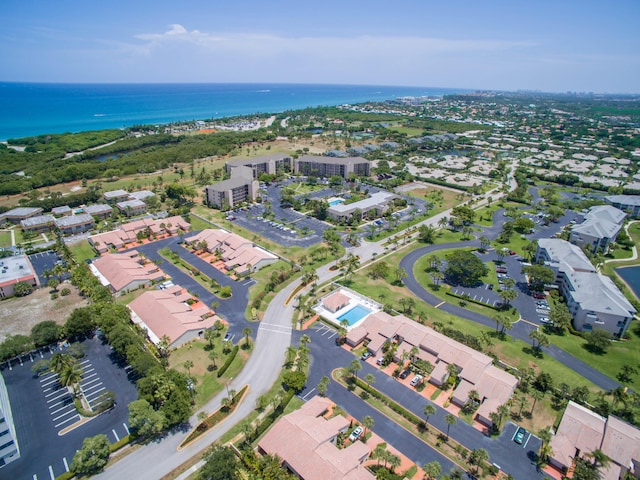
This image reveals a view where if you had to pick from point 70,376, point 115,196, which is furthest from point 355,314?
point 115,196

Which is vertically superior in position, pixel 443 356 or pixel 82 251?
pixel 443 356

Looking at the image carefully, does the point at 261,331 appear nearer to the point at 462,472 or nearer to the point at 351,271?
the point at 351,271

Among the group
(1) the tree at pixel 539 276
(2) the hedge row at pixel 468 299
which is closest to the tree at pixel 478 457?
(2) the hedge row at pixel 468 299

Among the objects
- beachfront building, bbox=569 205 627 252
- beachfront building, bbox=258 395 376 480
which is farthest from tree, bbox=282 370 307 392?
beachfront building, bbox=569 205 627 252

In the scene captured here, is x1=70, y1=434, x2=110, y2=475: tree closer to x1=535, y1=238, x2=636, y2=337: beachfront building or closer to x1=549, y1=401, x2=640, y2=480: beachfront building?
x1=549, y1=401, x2=640, y2=480: beachfront building

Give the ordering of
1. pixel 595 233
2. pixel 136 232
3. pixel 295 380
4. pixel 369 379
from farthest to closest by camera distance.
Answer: pixel 136 232, pixel 595 233, pixel 369 379, pixel 295 380

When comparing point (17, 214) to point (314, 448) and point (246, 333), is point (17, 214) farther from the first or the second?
point (314, 448)

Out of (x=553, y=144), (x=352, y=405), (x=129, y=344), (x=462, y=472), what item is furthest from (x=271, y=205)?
(x=553, y=144)

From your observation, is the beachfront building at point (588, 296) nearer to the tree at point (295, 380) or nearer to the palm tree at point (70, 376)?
Result: the tree at point (295, 380)
